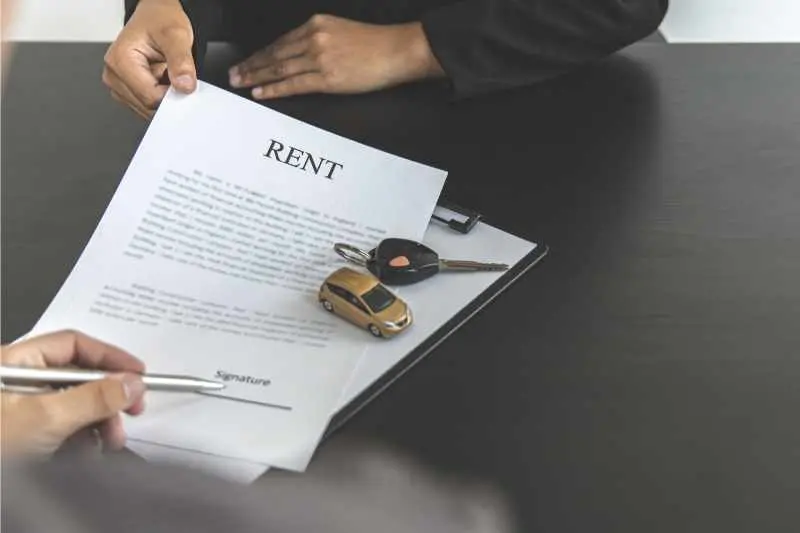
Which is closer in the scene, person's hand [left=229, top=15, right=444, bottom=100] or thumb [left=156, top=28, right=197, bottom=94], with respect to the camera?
thumb [left=156, top=28, right=197, bottom=94]

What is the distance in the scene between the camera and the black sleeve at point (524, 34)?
1.14 metres

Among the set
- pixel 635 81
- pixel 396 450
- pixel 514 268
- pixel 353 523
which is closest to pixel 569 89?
pixel 635 81

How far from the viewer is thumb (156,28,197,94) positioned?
95cm

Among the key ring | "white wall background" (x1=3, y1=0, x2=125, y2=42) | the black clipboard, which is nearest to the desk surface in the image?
the black clipboard

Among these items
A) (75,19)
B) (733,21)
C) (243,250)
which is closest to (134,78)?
(243,250)

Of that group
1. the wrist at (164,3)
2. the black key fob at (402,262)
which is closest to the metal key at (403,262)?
the black key fob at (402,262)

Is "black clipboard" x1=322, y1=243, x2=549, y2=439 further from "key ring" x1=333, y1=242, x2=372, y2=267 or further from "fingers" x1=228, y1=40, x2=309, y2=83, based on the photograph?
"fingers" x1=228, y1=40, x2=309, y2=83

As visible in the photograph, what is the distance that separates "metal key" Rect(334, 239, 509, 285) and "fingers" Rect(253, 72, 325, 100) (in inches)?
12.0

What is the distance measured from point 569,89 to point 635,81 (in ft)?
0.24

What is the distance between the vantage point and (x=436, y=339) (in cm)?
80

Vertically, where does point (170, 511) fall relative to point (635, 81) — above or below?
below

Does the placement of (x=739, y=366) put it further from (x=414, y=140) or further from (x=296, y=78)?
(x=296, y=78)

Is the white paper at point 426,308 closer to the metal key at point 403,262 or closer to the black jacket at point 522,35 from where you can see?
the metal key at point 403,262

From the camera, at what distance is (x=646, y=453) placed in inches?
27.8
